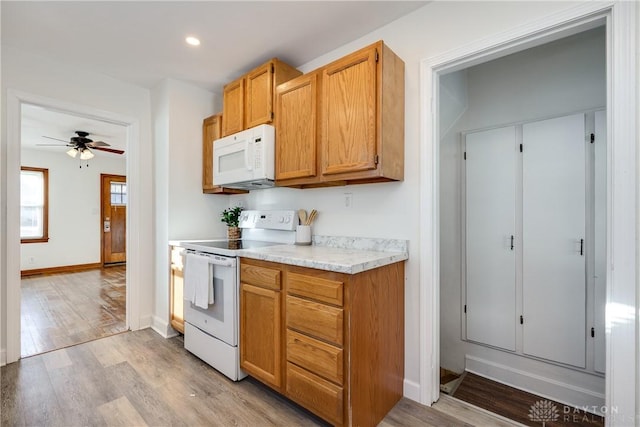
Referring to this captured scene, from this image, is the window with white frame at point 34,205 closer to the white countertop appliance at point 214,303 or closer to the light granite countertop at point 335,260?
the white countertop appliance at point 214,303

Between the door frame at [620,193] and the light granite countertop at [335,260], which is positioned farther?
the light granite countertop at [335,260]

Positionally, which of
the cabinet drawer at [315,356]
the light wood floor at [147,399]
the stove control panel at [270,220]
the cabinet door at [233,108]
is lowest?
the light wood floor at [147,399]

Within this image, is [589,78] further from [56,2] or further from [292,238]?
[56,2]

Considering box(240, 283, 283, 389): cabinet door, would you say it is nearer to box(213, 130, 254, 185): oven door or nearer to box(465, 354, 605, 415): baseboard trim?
box(213, 130, 254, 185): oven door

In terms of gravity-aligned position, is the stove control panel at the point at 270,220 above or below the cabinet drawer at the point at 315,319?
above

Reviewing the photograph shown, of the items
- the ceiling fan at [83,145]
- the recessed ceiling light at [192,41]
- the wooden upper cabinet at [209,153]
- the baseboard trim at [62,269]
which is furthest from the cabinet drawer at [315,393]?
the baseboard trim at [62,269]

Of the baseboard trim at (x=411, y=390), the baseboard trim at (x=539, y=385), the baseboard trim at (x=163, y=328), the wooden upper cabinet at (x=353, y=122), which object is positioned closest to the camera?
the wooden upper cabinet at (x=353, y=122)

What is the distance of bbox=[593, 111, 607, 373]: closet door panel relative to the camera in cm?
199

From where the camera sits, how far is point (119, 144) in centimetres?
552

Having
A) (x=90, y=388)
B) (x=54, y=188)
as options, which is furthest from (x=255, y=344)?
(x=54, y=188)

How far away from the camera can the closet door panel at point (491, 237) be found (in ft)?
7.89

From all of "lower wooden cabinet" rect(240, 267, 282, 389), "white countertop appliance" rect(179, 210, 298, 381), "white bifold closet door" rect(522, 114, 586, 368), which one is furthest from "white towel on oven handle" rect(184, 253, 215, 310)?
"white bifold closet door" rect(522, 114, 586, 368)

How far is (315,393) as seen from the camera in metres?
1.58

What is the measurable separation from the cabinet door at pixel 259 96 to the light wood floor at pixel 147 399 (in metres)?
1.99
